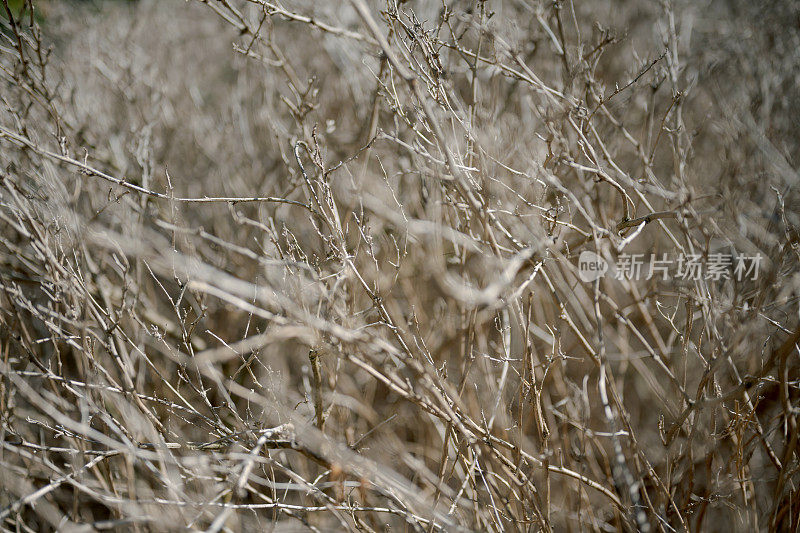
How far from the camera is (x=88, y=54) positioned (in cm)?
406

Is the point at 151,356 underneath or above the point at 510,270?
underneath

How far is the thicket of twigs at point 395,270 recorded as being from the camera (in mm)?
1723

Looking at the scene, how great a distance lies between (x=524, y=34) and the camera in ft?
10.7

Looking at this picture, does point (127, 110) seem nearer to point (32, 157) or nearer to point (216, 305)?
point (32, 157)

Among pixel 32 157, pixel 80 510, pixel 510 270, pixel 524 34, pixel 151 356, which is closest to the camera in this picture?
pixel 510 270

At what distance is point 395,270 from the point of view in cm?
253

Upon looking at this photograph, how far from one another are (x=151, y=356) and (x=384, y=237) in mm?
1683

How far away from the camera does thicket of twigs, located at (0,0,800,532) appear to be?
172 cm

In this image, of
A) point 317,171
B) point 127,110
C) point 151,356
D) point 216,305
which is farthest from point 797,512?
point 127,110

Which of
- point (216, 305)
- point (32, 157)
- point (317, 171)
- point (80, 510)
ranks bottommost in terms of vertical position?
point (80, 510)

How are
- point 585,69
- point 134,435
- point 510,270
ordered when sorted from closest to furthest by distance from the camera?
point 510,270 → point 134,435 → point 585,69

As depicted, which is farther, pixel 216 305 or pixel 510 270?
pixel 216 305

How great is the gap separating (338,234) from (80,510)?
2307 millimetres

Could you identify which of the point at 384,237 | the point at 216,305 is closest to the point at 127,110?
the point at 216,305
